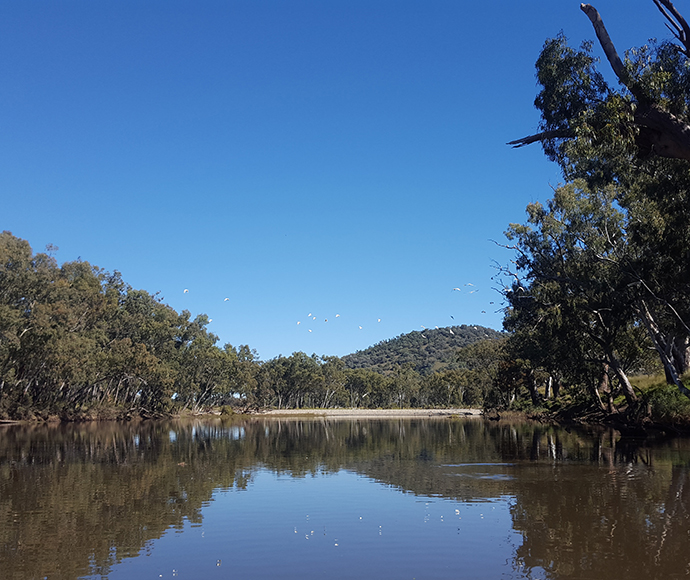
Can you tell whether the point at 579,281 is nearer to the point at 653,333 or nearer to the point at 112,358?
the point at 653,333

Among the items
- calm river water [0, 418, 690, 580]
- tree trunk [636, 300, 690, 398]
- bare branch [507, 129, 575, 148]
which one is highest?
bare branch [507, 129, 575, 148]

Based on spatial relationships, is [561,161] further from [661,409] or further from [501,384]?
[501,384]

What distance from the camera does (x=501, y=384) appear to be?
247ft

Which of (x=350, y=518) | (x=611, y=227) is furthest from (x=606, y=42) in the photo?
(x=611, y=227)

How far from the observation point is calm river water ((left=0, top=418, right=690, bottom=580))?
9.83m

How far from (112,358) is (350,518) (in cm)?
6794

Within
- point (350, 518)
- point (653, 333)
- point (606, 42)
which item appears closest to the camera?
point (350, 518)

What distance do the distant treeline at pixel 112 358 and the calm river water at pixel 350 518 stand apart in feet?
131

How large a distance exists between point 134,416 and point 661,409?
7455cm

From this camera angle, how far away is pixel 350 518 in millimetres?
13789

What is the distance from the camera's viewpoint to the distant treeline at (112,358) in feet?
202

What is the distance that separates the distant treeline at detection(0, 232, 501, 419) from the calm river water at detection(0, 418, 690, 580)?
4002 cm

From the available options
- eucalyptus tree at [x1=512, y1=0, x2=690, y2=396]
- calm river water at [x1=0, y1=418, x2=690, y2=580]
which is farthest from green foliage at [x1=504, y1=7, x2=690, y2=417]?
calm river water at [x1=0, y1=418, x2=690, y2=580]

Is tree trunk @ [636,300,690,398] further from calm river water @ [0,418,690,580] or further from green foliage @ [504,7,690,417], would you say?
calm river water @ [0,418,690,580]
